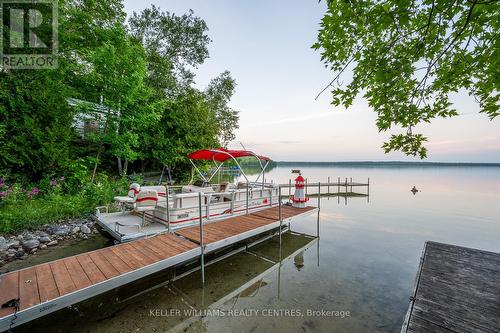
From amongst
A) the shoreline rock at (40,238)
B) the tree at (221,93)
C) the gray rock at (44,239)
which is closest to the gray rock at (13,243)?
the shoreline rock at (40,238)

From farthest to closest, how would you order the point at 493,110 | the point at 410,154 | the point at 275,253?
the point at 275,253
the point at 410,154
the point at 493,110

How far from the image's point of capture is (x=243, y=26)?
41.0 ft

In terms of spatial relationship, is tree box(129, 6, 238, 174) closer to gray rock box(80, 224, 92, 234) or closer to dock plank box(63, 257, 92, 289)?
gray rock box(80, 224, 92, 234)

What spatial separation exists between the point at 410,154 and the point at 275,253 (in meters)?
5.83

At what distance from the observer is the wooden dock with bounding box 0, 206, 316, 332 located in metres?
3.05

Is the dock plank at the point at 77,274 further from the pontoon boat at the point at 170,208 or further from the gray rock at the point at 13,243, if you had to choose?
the gray rock at the point at 13,243

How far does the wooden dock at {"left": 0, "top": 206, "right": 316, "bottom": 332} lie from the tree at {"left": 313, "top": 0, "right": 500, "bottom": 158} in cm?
466

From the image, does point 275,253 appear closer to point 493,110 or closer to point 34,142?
point 493,110

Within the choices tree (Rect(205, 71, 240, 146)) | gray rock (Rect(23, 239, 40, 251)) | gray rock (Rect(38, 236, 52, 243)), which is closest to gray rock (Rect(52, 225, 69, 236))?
gray rock (Rect(38, 236, 52, 243))

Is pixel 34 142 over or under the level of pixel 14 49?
under

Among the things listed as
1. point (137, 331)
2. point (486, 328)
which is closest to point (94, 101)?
point (137, 331)

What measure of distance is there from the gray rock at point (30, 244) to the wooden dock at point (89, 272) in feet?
11.3

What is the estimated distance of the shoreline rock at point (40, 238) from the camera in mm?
5992

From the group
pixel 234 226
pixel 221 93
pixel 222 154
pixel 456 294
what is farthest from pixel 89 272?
pixel 221 93
